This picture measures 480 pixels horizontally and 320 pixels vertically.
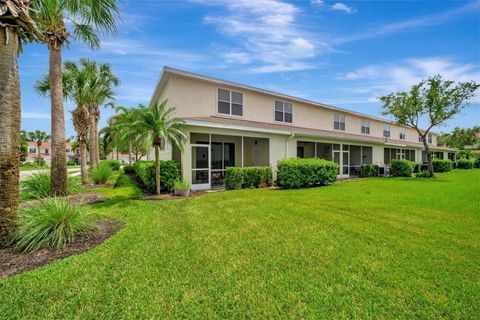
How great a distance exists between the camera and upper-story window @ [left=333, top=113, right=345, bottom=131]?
22266mm

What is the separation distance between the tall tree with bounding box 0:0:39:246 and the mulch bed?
23.4 inches

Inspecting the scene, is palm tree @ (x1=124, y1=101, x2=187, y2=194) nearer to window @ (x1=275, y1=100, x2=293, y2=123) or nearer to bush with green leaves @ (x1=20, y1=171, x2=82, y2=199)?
bush with green leaves @ (x1=20, y1=171, x2=82, y2=199)

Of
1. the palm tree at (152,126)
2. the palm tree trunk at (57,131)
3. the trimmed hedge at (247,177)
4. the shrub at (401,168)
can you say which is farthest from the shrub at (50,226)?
the shrub at (401,168)

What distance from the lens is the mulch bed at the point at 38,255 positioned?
3.85 meters

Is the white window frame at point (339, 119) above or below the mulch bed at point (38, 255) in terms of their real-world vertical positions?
above

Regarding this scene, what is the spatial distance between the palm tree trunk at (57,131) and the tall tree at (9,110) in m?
5.79

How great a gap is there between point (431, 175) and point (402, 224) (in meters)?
18.5

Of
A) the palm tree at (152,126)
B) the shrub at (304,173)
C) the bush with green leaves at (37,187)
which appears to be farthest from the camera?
the shrub at (304,173)

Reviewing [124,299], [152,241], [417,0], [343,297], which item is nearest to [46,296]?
[124,299]

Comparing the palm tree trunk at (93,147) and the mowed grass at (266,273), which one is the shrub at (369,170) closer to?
the mowed grass at (266,273)

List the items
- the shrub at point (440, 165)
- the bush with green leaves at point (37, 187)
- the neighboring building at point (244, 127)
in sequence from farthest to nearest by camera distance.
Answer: the shrub at point (440, 165) < the neighboring building at point (244, 127) < the bush with green leaves at point (37, 187)

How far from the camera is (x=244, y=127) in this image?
1299cm

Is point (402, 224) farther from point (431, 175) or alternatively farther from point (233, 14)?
point (431, 175)

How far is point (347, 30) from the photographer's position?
11.5 m
